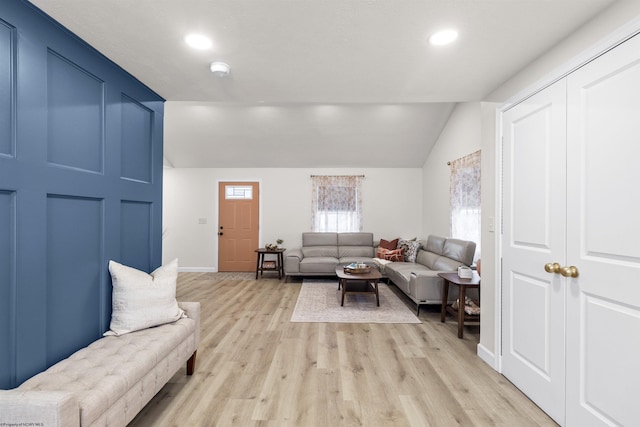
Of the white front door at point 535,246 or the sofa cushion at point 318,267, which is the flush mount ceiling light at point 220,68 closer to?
the white front door at point 535,246

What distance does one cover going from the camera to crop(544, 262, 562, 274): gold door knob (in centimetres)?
164

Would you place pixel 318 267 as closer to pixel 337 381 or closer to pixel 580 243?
pixel 337 381

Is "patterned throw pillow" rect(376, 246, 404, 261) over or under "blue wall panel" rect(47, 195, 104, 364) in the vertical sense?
under

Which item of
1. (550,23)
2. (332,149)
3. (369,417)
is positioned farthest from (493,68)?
(332,149)

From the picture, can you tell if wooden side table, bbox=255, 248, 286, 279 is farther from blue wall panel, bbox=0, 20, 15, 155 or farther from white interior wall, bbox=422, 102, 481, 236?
blue wall panel, bbox=0, 20, 15, 155

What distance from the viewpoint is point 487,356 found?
2348mm

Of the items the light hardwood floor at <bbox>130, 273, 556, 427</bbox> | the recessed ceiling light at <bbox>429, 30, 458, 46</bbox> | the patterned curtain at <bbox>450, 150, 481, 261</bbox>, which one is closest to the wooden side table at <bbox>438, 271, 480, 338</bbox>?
the light hardwood floor at <bbox>130, 273, 556, 427</bbox>

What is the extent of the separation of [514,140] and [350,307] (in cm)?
267

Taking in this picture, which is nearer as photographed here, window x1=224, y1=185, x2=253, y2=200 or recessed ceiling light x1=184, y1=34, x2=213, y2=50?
recessed ceiling light x1=184, y1=34, x2=213, y2=50

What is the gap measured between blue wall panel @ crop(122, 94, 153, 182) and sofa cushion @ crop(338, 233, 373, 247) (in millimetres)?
4264

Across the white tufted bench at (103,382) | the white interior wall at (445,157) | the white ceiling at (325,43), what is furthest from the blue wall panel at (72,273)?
the white interior wall at (445,157)

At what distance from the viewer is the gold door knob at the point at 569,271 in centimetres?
154

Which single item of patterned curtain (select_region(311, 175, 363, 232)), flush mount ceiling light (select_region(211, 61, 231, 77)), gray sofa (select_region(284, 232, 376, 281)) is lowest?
gray sofa (select_region(284, 232, 376, 281))

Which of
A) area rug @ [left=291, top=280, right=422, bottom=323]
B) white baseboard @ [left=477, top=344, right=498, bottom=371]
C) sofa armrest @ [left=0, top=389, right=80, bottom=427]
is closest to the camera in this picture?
sofa armrest @ [left=0, top=389, right=80, bottom=427]
